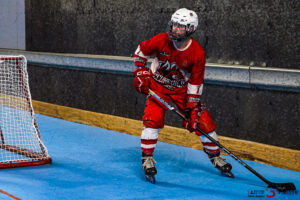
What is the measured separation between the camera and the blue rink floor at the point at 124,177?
3895 millimetres

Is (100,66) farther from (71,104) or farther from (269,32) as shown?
(269,32)

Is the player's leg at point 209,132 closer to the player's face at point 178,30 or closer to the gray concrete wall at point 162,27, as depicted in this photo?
the player's face at point 178,30

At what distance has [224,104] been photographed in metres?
5.21

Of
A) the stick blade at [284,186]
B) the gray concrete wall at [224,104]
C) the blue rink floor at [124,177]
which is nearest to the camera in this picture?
the blue rink floor at [124,177]

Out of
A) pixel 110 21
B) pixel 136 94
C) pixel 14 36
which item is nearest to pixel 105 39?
pixel 110 21

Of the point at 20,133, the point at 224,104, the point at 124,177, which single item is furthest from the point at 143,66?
the point at 20,133

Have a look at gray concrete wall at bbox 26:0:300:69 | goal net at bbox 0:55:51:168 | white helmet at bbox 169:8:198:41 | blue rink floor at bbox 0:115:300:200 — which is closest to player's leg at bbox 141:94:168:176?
blue rink floor at bbox 0:115:300:200

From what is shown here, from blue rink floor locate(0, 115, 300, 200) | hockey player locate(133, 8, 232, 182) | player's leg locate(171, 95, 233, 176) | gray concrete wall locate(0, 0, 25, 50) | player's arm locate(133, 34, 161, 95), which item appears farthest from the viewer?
gray concrete wall locate(0, 0, 25, 50)

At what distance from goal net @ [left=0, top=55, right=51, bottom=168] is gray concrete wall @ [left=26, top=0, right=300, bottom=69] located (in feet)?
3.91

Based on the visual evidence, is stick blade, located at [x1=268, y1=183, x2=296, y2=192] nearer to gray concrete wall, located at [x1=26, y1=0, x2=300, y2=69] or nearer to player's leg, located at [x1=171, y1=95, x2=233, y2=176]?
player's leg, located at [x1=171, y1=95, x2=233, y2=176]

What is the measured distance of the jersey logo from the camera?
4.36m

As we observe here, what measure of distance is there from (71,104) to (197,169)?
10.2 feet

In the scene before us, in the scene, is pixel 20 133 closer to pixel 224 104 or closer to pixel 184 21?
pixel 224 104

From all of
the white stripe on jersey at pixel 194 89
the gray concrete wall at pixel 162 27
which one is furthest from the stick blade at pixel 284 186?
the gray concrete wall at pixel 162 27
